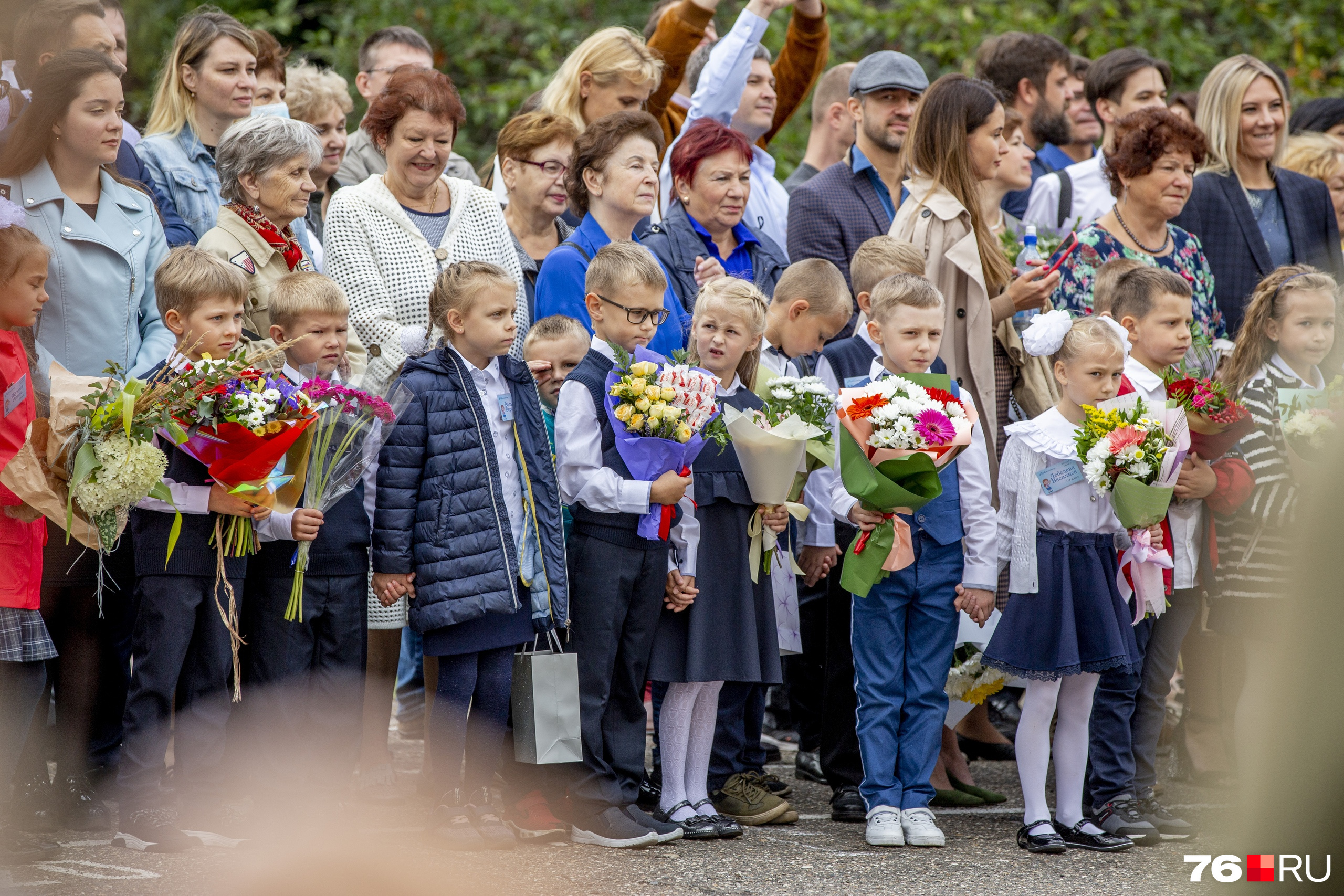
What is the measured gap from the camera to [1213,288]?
7.12 metres

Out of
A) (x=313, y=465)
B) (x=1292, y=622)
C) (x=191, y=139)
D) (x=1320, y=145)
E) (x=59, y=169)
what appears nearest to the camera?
(x=1292, y=622)

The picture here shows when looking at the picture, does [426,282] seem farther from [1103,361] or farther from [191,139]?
[1103,361]

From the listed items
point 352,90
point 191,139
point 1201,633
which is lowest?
point 1201,633

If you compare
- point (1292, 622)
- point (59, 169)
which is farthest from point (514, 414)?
point (1292, 622)

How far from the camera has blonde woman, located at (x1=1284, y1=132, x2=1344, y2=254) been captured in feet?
27.3

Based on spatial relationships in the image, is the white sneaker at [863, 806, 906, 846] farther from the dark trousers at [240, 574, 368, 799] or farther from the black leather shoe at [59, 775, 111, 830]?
the black leather shoe at [59, 775, 111, 830]

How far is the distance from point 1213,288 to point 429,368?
4.22 metres

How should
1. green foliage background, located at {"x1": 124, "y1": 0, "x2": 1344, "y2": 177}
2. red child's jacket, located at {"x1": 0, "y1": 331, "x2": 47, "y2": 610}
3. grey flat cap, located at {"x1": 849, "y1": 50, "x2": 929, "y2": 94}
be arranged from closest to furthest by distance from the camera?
red child's jacket, located at {"x1": 0, "y1": 331, "x2": 47, "y2": 610} → grey flat cap, located at {"x1": 849, "y1": 50, "x2": 929, "y2": 94} → green foliage background, located at {"x1": 124, "y1": 0, "x2": 1344, "y2": 177}

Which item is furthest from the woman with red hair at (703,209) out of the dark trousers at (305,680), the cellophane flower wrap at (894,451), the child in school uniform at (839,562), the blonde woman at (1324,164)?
the blonde woman at (1324,164)

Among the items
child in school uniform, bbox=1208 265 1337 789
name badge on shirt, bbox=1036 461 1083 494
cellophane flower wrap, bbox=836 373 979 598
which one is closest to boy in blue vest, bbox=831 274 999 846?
cellophane flower wrap, bbox=836 373 979 598

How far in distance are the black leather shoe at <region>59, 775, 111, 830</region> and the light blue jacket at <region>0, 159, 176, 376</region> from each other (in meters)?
1.49

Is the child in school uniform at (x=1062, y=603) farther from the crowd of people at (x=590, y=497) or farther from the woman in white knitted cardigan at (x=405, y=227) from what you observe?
the woman in white knitted cardigan at (x=405, y=227)

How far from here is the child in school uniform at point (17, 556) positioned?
15.0 feet

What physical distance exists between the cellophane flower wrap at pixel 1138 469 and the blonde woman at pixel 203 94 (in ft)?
12.7
